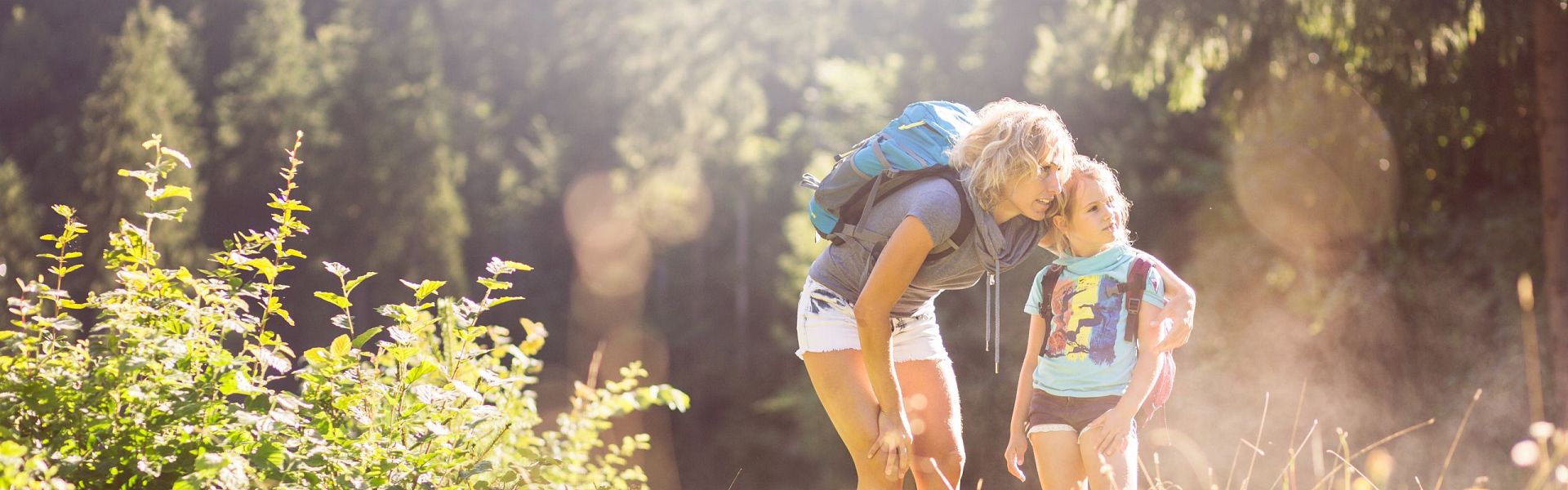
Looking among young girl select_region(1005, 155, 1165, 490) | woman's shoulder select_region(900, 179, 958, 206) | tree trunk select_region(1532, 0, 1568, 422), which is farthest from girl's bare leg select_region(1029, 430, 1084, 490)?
tree trunk select_region(1532, 0, 1568, 422)

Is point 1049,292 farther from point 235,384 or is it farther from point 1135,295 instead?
point 235,384

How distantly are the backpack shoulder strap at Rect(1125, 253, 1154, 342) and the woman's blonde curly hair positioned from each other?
0.32 meters

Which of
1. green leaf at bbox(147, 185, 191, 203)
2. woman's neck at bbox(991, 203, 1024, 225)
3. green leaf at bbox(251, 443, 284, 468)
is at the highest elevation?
green leaf at bbox(147, 185, 191, 203)

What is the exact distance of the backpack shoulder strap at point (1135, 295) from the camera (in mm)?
2910

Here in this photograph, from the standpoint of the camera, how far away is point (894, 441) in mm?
2807

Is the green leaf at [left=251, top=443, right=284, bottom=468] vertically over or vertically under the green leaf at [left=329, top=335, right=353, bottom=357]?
under

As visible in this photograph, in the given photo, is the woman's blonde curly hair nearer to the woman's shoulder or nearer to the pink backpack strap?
the woman's shoulder

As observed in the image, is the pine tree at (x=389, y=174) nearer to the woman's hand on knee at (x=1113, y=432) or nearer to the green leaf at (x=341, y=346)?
the green leaf at (x=341, y=346)

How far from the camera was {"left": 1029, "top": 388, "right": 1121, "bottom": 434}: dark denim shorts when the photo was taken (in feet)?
9.43

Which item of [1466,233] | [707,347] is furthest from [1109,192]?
[707,347]

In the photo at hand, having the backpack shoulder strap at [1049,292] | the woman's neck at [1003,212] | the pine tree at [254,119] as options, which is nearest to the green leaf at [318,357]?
the woman's neck at [1003,212]

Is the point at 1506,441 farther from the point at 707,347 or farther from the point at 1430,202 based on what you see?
the point at 707,347

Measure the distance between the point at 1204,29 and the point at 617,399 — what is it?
19.2 feet

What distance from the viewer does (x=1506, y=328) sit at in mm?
8953
